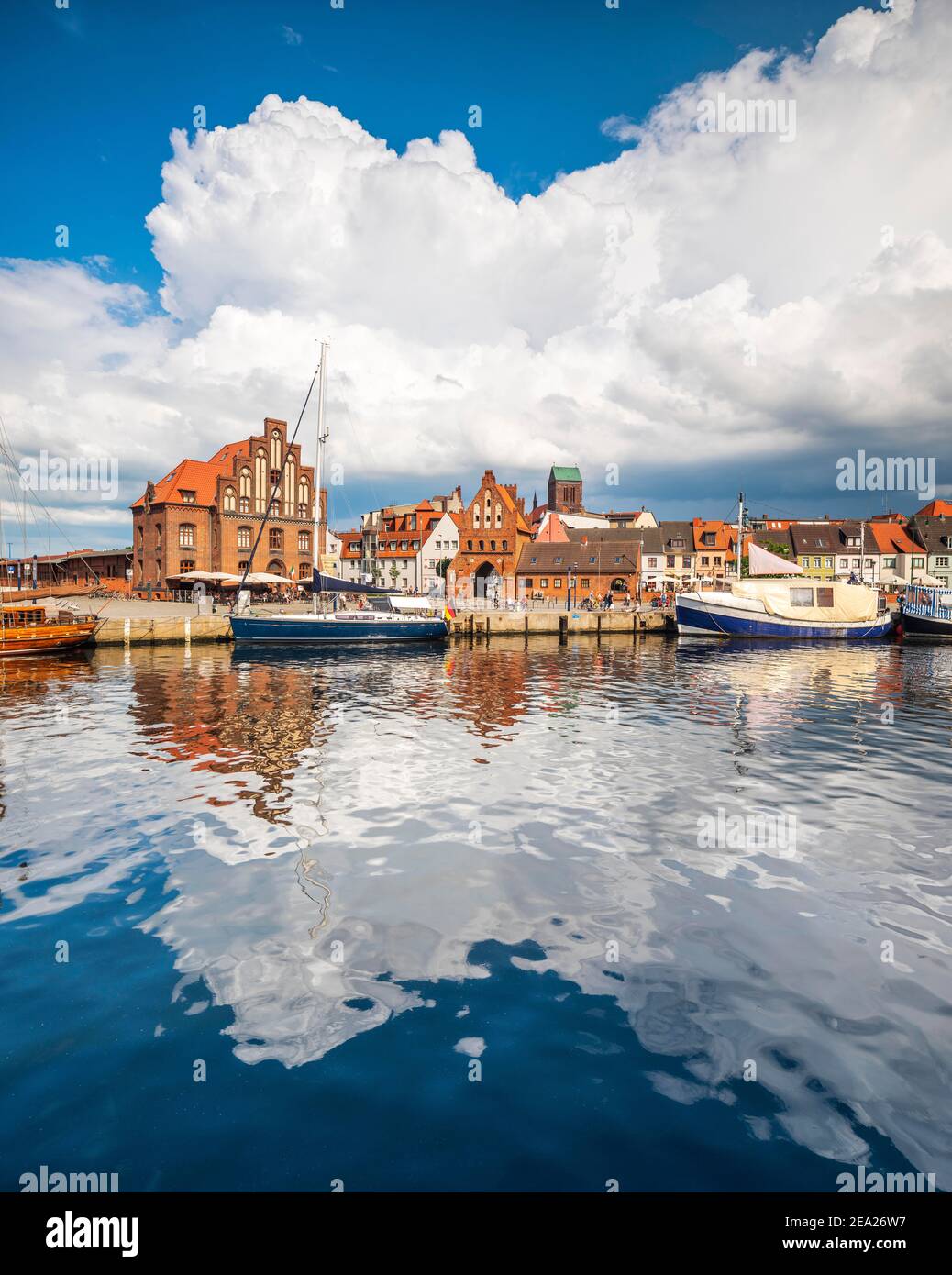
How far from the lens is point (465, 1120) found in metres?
4.66

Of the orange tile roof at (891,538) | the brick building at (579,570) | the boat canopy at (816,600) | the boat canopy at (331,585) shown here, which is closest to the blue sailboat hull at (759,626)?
the boat canopy at (816,600)

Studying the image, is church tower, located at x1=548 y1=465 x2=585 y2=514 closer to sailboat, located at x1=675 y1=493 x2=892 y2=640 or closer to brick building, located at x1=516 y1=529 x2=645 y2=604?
brick building, located at x1=516 y1=529 x2=645 y2=604

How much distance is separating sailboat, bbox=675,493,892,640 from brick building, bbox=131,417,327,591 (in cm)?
4784

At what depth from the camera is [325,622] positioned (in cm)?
4550

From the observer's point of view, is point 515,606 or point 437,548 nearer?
point 515,606

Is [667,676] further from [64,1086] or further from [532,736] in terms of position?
[64,1086]

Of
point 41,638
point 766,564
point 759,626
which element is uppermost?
point 766,564

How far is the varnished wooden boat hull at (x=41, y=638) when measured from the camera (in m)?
37.2

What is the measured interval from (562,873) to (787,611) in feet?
170

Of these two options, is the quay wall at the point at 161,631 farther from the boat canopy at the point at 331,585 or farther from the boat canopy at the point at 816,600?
the boat canopy at the point at 816,600

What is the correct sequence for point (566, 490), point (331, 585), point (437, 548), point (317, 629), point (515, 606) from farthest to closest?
point (566, 490), point (437, 548), point (515, 606), point (331, 585), point (317, 629)

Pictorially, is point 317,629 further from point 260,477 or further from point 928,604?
point 928,604

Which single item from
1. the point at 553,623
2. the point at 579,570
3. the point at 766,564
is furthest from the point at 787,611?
the point at 579,570

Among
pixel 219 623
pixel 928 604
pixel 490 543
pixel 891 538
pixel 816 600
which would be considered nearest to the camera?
pixel 219 623
